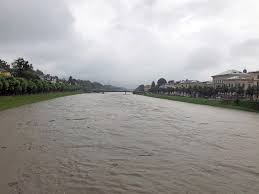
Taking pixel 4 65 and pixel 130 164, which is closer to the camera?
pixel 130 164

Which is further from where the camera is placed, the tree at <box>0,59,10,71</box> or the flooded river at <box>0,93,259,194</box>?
the tree at <box>0,59,10,71</box>

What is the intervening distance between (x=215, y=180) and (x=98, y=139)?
643 centimetres

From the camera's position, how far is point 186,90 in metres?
92.6

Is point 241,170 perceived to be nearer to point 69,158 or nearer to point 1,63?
point 69,158

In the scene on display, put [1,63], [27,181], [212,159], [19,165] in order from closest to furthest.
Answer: [27,181] → [19,165] → [212,159] → [1,63]

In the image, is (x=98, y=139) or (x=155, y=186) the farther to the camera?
(x=98, y=139)

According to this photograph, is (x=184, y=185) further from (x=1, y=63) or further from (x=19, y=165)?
(x=1, y=63)

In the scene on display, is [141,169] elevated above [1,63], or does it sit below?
below

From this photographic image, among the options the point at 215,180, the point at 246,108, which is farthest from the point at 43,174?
the point at 246,108

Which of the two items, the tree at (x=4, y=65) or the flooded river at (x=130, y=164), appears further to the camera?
the tree at (x=4, y=65)

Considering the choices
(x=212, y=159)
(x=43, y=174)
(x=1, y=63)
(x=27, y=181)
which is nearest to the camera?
(x=27, y=181)

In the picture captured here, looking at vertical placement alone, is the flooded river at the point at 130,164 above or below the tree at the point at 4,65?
below

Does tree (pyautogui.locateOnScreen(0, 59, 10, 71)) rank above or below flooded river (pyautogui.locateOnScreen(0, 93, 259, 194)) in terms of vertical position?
above

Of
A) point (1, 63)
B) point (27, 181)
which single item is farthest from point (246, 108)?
point (1, 63)
